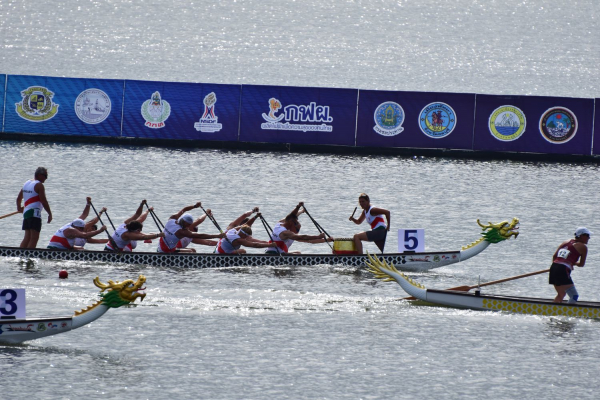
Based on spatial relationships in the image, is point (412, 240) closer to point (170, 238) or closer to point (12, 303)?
point (170, 238)

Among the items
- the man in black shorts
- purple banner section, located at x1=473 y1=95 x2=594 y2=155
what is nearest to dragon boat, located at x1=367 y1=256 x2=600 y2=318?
the man in black shorts

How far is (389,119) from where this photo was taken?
42.3m

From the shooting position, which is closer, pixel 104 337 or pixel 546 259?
pixel 104 337

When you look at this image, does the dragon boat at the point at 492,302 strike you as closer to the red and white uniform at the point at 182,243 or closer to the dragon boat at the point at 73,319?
the red and white uniform at the point at 182,243

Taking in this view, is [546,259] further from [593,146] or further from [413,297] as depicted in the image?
[593,146]

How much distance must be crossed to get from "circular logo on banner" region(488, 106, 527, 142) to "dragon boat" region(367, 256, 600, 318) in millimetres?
21774

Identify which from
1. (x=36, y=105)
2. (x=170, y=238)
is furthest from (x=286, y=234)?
(x=36, y=105)

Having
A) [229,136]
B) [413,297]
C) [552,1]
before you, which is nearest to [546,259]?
[413,297]

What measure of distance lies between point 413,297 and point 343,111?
21.7 m

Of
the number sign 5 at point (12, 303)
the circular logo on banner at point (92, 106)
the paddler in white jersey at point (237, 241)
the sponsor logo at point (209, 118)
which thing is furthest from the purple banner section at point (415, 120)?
the number sign 5 at point (12, 303)

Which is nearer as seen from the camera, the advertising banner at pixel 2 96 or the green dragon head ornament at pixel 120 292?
the green dragon head ornament at pixel 120 292

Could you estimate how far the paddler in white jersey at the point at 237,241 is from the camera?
2429 centimetres

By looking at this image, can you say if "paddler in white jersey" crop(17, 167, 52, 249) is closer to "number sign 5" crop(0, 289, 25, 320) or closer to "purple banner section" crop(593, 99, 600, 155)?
"number sign 5" crop(0, 289, 25, 320)

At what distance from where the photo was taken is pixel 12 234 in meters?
27.8
